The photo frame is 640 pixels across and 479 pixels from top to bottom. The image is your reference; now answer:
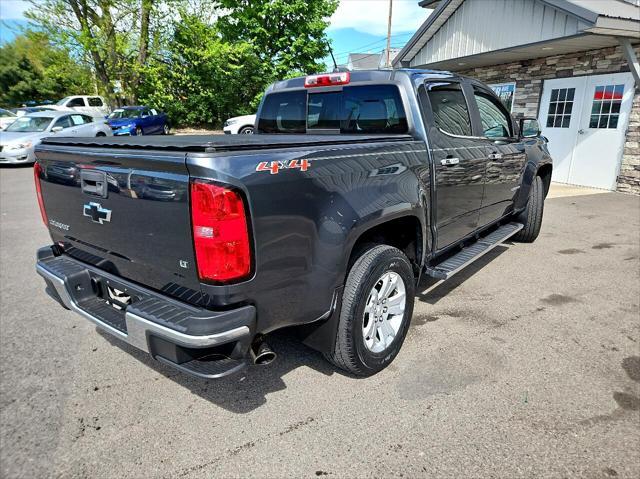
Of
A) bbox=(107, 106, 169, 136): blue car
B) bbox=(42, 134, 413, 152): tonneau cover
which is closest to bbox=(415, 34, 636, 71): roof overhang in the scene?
bbox=(42, 134, 413, 152): tonneau cover

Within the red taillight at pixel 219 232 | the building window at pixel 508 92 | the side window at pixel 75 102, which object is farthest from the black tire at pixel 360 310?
the side window at pixel 75 102

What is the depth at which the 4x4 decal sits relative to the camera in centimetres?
200

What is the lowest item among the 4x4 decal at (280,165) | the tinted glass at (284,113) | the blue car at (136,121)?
the blue car at (136,121)

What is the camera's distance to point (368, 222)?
254 cm

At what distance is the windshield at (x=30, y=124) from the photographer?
1404 centimetres

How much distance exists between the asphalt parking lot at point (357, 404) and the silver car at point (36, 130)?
37.4 feet

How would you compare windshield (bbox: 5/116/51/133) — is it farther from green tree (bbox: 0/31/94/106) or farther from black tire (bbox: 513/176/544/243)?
green tree (bbox: 0/31/94/106)

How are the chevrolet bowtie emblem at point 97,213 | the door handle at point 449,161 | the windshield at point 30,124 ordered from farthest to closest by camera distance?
the windshield at point 30,124, the door handle at point 449,161, the chevrolet bowtie emblem at point 97,213

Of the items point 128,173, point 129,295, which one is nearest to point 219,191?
point 128,173

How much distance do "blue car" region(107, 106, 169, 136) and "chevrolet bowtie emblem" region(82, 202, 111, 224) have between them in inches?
657

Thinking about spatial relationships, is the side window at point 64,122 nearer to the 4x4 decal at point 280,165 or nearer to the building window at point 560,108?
the building window at point 560,108

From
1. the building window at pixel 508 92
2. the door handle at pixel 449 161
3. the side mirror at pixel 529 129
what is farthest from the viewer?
the building window at pixel 508 92

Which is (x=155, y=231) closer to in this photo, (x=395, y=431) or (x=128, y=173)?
(x=128, y=173)

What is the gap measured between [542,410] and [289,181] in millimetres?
2004
